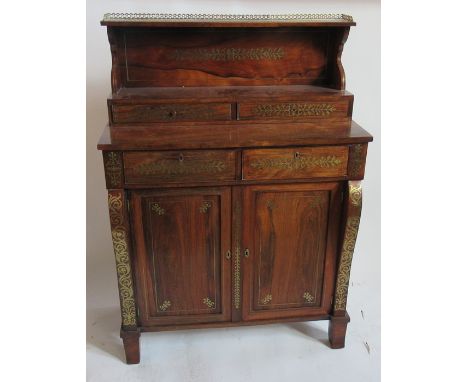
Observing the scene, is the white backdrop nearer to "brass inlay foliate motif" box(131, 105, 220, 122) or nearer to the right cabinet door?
the right cabinet door

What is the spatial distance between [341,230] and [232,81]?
2.45ft

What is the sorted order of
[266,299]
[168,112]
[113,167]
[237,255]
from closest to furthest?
[113,167]
[168,112]
[237,255]
[266,299]

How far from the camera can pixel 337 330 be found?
194 cm

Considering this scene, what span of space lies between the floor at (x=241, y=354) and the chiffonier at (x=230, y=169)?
11 centimetres

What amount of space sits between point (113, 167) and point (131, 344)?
0.77 m

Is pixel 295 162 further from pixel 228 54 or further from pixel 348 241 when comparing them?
pixel 228 54

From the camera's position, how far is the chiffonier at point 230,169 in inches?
62.9

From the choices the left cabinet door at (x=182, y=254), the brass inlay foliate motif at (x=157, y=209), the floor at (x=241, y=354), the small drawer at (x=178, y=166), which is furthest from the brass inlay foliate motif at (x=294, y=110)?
the floor at (x=241, y=354)

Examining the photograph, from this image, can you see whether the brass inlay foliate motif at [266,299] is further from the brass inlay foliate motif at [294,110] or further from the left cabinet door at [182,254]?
the brass inlay foliate motif at [294,110]

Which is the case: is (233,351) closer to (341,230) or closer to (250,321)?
(250,321)

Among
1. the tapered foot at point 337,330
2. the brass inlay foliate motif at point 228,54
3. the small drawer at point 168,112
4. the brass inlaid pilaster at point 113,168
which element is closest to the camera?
the brass inlaid pilaster at point 113,168

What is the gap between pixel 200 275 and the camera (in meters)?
1.79

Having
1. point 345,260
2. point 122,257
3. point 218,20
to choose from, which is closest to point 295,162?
point 345,260
